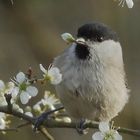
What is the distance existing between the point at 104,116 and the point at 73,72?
1.19 ft

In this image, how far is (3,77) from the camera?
6.48m

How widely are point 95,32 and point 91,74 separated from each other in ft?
0.72

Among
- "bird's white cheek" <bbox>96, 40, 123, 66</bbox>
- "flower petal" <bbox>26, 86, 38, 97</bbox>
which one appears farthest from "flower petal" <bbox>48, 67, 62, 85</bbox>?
"bird's white cheek" <bbox>96, 40, 123, 66</bbox>

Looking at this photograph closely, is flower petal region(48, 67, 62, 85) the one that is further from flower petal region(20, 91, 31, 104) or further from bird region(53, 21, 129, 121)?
bird region(53, 21, 129, 121)

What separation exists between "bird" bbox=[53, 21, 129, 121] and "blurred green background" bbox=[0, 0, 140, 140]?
2969 mm

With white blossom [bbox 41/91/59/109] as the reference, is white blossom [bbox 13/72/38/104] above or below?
above

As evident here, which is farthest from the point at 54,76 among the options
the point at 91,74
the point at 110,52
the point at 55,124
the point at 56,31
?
the point at 56,31

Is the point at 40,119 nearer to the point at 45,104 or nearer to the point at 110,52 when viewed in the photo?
the point at 45,104

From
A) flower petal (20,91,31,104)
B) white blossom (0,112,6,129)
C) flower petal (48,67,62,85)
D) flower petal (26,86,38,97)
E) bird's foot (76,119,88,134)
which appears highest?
flower petal (48,67,62,85)

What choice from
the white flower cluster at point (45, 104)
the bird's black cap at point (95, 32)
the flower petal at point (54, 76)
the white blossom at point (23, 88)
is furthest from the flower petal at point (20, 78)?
the bird's black cap at point (95, 32)

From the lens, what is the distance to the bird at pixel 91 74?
356 cm

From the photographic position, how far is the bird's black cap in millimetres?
3575

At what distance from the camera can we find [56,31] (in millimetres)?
6914

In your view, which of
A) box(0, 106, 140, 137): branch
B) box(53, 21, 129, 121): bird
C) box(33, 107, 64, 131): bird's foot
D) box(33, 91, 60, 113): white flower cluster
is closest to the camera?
box(0, 106, 140, 137): branch
